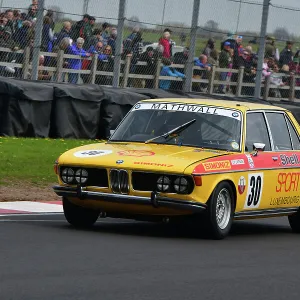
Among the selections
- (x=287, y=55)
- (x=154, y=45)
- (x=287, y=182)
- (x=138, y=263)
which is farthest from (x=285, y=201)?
(x=287, y=55)

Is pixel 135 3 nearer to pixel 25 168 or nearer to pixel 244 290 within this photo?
pixel 25 168

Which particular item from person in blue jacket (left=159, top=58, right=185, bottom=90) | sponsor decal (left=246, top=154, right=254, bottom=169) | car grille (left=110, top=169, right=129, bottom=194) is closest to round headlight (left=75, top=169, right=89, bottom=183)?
car grille (left=110, top=169, right=129, bottom=194)

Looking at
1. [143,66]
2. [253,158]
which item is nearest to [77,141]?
[143,66]

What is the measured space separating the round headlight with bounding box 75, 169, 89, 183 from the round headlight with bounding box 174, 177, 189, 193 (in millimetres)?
1002

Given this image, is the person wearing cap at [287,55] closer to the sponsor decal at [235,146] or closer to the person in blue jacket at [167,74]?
the person in blue jacket at [167,74]

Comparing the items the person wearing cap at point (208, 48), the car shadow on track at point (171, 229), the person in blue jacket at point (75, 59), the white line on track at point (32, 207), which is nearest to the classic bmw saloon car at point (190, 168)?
the car shadow on track at point (171, 229)

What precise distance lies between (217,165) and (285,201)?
1648 mm

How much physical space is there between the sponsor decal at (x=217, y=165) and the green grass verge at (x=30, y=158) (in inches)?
217

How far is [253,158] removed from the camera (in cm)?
1247

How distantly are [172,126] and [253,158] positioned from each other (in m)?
1.03

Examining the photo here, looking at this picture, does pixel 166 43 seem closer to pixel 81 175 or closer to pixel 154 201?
pixel 81 175

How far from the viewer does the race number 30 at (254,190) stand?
40.2ft

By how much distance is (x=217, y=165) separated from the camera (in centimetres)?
1170

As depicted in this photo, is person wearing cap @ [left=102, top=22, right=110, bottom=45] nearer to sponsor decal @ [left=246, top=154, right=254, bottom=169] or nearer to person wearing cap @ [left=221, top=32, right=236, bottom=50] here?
person wearing cap @ [left=221, top=32, right=236, bottom=50]
